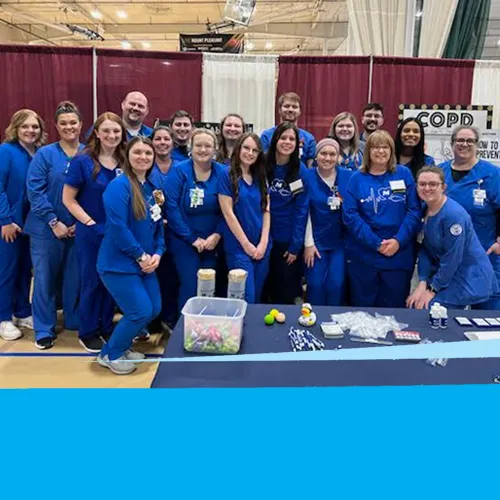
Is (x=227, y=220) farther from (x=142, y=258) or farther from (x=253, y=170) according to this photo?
(x=142, y=258)

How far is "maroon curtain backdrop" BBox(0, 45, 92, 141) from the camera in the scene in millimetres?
5051

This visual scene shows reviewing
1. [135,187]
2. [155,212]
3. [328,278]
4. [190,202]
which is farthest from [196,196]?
[328,278]

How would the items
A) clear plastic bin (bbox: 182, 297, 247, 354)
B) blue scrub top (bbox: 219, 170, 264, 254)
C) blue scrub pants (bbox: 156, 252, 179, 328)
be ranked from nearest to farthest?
clear plastic bin (bbox: 182, 297, 247, 354) → blue scrub top (bbox: 219, 170, 264, 254) → blue scrub pants (bbox: 156, 252, 179, 328)

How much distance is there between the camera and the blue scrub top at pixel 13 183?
10.6ft

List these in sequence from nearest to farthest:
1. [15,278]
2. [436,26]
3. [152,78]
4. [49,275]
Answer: [49,275] < [15,278] < [152,78] < [436,26]

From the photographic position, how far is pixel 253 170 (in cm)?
303

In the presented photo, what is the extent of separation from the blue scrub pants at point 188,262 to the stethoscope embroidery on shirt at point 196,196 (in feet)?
0.88

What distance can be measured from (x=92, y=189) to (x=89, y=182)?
46 mm

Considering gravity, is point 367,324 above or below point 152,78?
below

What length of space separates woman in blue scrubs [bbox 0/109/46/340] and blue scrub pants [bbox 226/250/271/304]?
1.46 metres

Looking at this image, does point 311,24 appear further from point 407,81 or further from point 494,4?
point 407,81

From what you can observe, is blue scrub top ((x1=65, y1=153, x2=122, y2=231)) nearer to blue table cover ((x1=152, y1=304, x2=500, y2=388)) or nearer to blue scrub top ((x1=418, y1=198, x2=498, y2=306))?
blue table cover ((x1=152, y1=304, x2=500, y2=388))

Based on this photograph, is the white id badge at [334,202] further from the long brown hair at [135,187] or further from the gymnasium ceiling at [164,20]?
the gymnasium ceiling at [164,20]

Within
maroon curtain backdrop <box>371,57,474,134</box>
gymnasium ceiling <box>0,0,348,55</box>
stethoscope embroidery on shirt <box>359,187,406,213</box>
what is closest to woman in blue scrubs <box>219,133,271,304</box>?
stethoscope embroidery on shirt <box>359,187,406,213</box>
